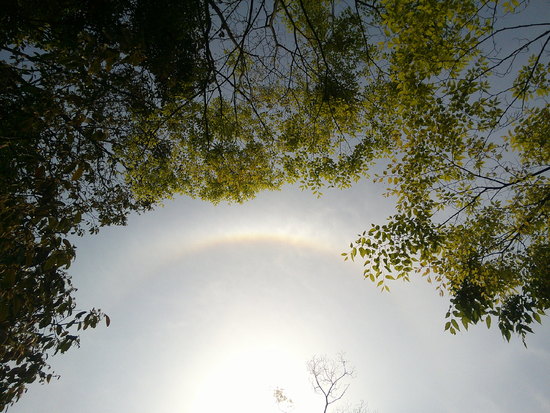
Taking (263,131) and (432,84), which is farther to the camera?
(263,131)

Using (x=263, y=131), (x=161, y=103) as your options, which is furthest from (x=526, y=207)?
(x=161, y=103)

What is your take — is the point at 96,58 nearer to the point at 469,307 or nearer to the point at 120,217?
the point at 469,307

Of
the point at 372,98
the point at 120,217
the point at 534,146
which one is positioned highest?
the point at 372,98

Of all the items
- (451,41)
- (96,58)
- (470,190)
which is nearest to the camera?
(96,58)

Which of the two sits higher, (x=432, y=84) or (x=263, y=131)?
(x=263, y=131)

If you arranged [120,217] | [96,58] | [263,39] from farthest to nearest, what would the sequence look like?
1. [120,217]
2. [263,39]
3. [96,58]

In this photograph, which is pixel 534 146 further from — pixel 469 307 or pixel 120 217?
pixel 120 217

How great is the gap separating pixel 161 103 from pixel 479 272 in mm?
8329

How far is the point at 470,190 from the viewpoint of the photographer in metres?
4.91

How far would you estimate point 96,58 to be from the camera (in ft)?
6.23

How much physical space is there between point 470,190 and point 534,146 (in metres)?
1.29

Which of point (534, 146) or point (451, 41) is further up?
point (451, 41)

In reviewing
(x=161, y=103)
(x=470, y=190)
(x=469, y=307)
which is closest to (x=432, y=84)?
(x=470, y=190)

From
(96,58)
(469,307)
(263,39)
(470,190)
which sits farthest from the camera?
(263,39)
